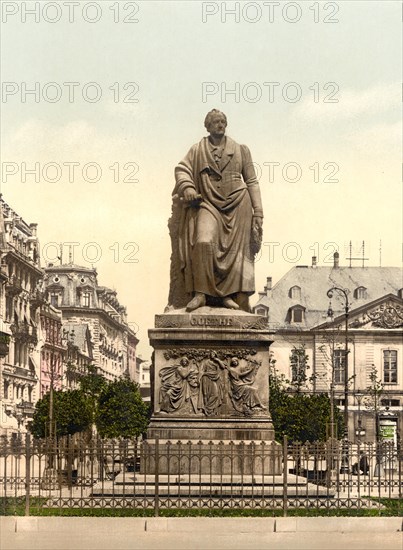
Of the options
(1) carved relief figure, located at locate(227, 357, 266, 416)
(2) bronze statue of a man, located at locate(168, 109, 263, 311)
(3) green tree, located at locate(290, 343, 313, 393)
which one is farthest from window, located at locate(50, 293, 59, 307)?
(1) carved relief figure, located at locate(227, 357, 266, 416)

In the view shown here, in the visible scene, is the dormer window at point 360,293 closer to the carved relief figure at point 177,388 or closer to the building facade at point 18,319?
the building facade at point 18,319

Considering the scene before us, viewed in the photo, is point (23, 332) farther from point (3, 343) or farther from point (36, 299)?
point (3, 343)

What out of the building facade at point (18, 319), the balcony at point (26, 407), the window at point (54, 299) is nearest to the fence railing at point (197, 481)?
the building facade at point (18, 319)

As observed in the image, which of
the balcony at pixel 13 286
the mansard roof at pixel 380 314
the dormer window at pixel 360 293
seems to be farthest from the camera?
the dormer window at pixel 360 293

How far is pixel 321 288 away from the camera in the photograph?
107 meters

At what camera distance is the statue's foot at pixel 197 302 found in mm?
20453

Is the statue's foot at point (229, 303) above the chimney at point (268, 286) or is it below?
below

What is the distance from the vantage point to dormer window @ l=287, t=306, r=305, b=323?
10469 centimetres

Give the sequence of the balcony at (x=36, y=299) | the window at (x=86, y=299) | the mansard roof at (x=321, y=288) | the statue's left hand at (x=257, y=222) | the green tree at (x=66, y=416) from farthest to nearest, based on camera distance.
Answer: the window at (x=86, y=299), the mansard roof at (x=321, y=288), the balcony at (x=36, y=299), the green tree at (x=66, y=416), the statue's left hand at (x=257, y=222)

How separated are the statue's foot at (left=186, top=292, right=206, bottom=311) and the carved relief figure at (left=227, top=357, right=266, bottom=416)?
1.23 metres

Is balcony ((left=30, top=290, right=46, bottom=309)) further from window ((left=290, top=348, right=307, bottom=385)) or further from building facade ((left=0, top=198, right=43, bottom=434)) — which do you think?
window ((left=290, top=348, right=307, bottom=385))

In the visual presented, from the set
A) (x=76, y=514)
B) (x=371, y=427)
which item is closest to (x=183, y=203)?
(x=76, y=514)

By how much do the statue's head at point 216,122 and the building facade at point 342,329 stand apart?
77225mm

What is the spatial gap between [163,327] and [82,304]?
113m
